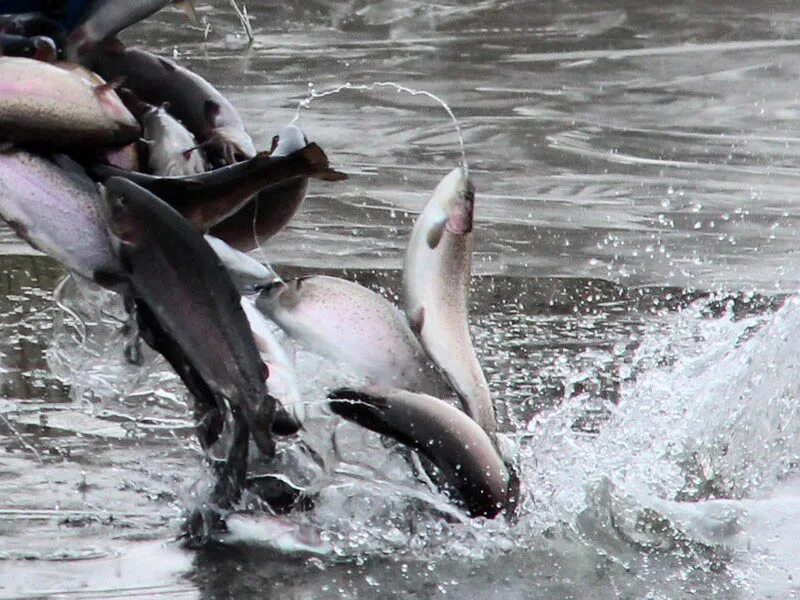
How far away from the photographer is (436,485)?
4.69 m

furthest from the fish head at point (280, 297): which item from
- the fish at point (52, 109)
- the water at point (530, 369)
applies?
the fish at point (52, 109)

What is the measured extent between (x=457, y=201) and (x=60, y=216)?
105cm

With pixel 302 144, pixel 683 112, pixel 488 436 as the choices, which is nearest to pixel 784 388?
pixel 488 436

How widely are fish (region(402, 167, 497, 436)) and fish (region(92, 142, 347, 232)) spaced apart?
0.48 metres

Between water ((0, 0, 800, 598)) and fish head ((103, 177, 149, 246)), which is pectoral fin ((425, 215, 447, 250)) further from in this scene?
fish head ((103, 177, 149, 246))

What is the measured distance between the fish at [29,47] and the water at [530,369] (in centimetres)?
72

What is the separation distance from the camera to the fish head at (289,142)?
4383 millimetres

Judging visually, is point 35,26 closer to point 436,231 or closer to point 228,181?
point 228,181

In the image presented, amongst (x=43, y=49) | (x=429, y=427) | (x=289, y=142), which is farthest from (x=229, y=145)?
(x=429, y=427)

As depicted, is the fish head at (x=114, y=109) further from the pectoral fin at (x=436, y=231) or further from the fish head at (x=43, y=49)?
the pectoral fin at (x=436, y=231)

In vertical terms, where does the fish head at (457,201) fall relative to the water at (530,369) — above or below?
above

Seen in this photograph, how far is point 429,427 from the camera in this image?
177 inches

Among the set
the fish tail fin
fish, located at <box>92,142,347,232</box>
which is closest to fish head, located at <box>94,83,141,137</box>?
fish, located at <box>92,142,347,232</box>

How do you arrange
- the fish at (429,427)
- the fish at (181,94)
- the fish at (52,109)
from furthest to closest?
the fish at (181,94) → the fish at (429,427) → the fish at (52,109)
